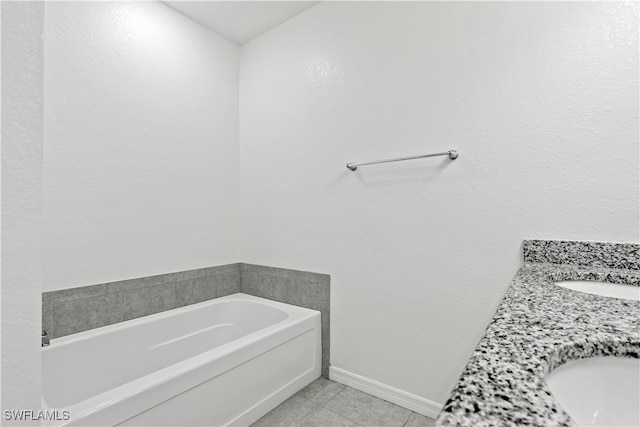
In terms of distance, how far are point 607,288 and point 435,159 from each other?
89cm

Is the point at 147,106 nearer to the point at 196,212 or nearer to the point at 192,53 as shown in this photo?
the point at 192,53

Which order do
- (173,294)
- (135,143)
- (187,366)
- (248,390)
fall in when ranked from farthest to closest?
(173,294) < (135,143) < (248,390) < (187,366)

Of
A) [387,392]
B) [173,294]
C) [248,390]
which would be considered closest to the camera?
[248,390]

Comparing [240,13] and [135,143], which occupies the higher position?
[240,13]

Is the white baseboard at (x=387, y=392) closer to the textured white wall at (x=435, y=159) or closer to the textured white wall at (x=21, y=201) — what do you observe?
the textured white wall at (x=435, y=159)

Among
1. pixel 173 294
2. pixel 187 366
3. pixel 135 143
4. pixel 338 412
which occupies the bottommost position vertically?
pixel 338 412

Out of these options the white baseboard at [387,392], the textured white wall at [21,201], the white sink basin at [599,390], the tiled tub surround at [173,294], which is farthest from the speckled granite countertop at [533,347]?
the tiled tub surround at [173,294]

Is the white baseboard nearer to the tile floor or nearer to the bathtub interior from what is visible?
the tile floor

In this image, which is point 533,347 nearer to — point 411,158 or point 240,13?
point 411,158

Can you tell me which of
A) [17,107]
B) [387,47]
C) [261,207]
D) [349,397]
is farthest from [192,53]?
[349,397]

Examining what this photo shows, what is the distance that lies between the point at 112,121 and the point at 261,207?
1092mm

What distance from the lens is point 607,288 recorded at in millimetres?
1028

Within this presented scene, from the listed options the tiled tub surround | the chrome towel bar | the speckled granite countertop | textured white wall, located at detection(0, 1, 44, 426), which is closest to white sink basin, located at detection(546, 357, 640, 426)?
the speckled granite countertop

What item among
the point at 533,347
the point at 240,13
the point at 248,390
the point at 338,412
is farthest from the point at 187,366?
the point at 240,13
